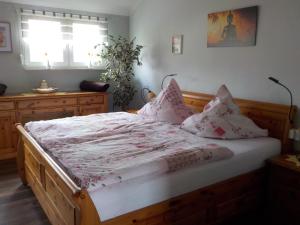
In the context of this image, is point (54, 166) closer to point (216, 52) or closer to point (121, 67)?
point (216, 52)

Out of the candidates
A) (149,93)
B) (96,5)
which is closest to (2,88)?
(96,5)

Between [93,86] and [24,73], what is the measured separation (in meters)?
1.07

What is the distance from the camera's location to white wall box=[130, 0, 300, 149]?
2.71 meters

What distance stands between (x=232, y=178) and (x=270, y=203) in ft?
1.64

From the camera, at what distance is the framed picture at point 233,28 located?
9.82ft

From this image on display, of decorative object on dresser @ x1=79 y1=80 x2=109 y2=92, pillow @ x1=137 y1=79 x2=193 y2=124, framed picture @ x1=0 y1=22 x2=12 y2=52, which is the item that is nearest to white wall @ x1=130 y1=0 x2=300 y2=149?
pillow @ x1=137 y1=79 x2=193 y2=124

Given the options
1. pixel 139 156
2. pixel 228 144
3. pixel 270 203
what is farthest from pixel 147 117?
pixel 270 203

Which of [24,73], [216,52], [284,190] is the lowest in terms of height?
[284,190]

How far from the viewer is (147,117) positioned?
138 inches

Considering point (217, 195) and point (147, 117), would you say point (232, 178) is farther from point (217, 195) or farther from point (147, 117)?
point (147, 117)

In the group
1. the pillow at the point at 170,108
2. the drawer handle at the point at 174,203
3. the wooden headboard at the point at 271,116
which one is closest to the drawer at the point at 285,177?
the wooden headboard at the point at 271,116

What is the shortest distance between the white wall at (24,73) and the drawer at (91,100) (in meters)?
0.51

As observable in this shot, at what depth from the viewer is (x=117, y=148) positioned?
225cm

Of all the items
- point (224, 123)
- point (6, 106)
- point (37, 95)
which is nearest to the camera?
point (224, 123)
